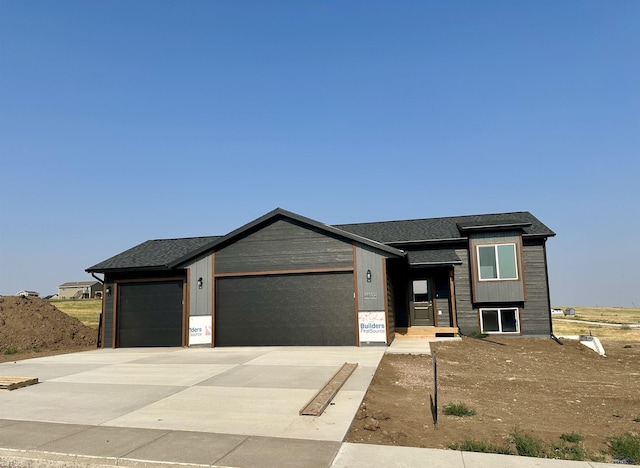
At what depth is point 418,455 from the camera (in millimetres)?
5348

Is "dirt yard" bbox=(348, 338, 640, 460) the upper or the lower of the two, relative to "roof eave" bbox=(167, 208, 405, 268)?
lower

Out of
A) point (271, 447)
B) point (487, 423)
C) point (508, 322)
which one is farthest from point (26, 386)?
point (508, 322)

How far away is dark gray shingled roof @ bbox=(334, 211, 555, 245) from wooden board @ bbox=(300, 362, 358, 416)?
1088cm

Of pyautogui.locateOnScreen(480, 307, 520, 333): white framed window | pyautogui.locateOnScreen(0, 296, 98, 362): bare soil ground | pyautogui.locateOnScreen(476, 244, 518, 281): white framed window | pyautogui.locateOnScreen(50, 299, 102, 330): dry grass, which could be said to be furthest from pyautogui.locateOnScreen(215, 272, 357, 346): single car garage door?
pyautogui.locateOnScreen(50, 299, 102, 330): dry grass

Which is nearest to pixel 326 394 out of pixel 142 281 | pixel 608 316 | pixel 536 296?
pixel 142 281

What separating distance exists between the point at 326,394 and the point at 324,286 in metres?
8.39

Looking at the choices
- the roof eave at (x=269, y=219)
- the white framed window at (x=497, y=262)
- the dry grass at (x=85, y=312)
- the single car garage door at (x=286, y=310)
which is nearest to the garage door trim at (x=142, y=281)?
the roof eave at (x=269, y=219)

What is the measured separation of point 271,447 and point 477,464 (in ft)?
8.28

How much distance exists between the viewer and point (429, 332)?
59.8 feet

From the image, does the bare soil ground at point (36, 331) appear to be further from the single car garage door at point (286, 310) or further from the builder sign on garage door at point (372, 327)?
the builder sign on garage door at point (372, 327)

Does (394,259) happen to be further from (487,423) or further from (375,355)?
(487,423)

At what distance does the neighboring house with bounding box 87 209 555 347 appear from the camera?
1614 cm

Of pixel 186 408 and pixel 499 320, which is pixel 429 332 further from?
pixel 186 408

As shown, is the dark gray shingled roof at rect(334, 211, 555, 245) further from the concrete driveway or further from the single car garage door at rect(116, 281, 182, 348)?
the single car garage door at rect(116, 281, 182, 348)
